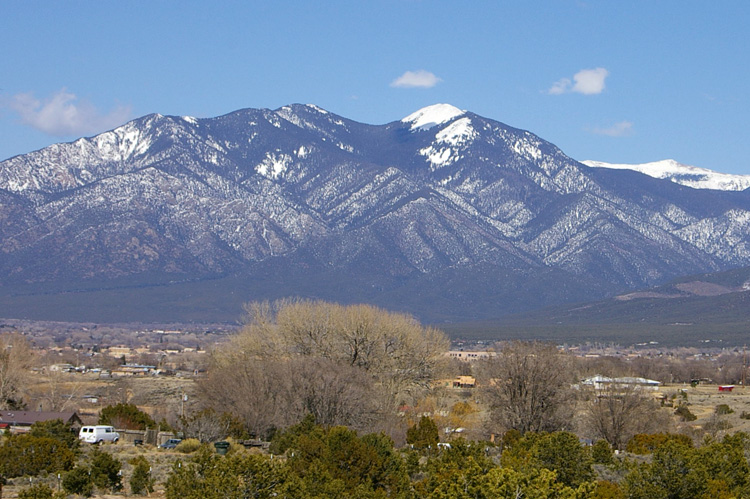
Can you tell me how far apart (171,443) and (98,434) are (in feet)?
14.2

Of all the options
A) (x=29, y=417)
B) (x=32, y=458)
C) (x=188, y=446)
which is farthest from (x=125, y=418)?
(x=32, y=458)

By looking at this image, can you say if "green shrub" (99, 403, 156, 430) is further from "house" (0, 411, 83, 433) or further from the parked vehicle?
the parked vehicle

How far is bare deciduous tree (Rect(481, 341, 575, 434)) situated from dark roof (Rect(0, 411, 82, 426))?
906 inches

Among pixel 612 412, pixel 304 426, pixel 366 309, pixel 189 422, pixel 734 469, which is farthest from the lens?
pixel 366 309

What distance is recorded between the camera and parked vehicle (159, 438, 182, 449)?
176 ft

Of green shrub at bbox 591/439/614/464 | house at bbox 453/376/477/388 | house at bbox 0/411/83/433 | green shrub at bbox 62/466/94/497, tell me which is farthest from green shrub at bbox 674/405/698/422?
green shrub at bbox 62/466/94/497

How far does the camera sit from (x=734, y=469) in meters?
38.6

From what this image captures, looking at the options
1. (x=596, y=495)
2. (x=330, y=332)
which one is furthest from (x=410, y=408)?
(x=596, y=495)

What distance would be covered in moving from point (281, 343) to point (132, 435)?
17696 mm

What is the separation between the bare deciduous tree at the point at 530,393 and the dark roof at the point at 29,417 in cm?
2301

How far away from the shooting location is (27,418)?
6372 cm

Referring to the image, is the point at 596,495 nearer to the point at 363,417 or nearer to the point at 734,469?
the point at 734,469

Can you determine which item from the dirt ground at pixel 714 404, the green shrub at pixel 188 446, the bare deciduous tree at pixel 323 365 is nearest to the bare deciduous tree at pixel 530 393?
the bare deciduous tree at pixel 323 365

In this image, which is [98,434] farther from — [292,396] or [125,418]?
[292,396]
